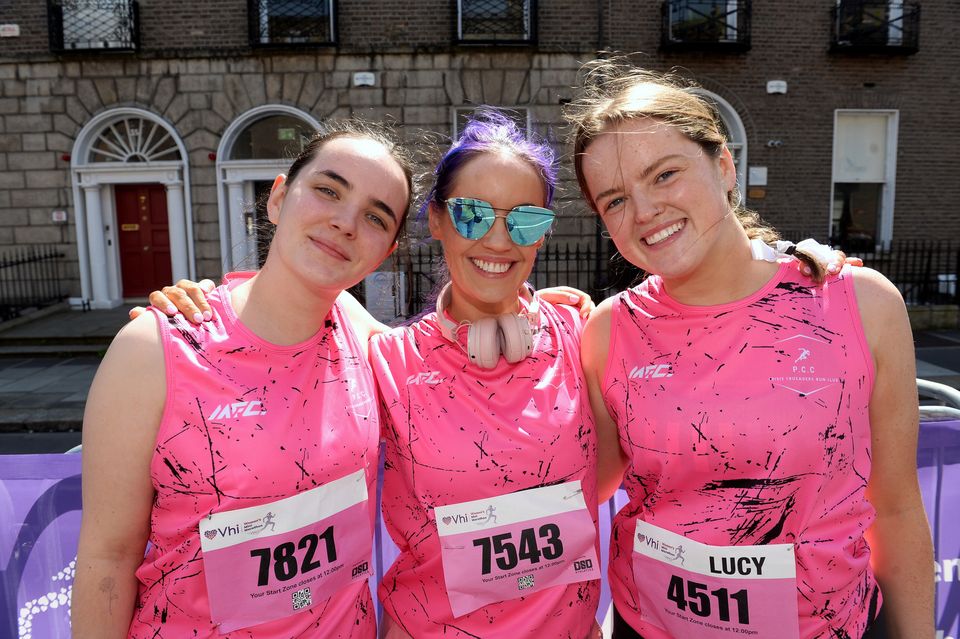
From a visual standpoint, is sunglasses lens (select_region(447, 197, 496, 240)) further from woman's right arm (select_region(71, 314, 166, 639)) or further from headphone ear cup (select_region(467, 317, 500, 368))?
woman's right arm (select_region(71, 314, 166, 639))

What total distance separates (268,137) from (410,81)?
3257mm

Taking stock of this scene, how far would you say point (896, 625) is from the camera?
5.82 ft

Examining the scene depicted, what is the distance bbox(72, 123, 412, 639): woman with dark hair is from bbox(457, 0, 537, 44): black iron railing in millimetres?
11905

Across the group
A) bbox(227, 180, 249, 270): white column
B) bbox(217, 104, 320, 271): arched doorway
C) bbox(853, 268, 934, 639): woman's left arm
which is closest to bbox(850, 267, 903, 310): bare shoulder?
bbox(853, 268, 934, 639): woman's left arm

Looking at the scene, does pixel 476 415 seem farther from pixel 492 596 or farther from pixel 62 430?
pixel 62 430

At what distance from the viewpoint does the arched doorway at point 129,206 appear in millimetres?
12773

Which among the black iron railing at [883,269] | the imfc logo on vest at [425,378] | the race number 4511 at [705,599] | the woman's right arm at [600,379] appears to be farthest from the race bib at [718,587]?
the black iron railing at [883,269]

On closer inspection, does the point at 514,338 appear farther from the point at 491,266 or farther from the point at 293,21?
the point at 293,21

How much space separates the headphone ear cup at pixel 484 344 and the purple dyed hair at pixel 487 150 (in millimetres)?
486

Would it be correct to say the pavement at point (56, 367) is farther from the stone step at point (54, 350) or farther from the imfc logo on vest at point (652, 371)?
the imfc logo on vest at point (652, 371)

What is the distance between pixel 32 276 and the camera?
42.2 ft

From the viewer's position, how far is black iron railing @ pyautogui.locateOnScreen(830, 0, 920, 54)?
12.7m

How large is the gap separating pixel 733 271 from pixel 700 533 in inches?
29.2

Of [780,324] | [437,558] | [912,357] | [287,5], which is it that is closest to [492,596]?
[437,558]
